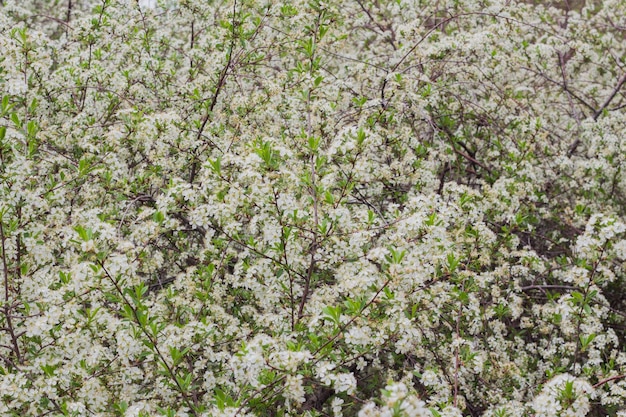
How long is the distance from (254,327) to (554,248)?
13.8 ft

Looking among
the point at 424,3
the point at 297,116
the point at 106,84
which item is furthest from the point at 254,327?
the point at 424,3

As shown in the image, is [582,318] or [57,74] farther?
[57,74]

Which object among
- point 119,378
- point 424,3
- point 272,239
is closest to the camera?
point 272,239

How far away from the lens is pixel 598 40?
820 cm

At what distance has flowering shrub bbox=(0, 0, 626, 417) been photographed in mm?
3346

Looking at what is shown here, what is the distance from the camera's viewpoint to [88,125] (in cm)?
512

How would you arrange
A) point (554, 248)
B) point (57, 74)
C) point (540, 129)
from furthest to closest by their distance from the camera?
1. point (554, 248)
2. point (540, 129)
3. point (57, 74)

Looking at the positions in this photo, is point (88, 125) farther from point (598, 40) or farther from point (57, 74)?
point (598, 40)

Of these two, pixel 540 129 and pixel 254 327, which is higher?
pixel 540 129

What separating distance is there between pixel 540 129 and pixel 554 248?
4.76 feet

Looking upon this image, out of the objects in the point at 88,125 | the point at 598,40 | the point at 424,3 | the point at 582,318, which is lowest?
the point at 582,318

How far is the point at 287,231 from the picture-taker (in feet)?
11.2

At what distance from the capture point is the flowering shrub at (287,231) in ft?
11.0

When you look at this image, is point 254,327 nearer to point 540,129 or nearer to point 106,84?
point 106,84
